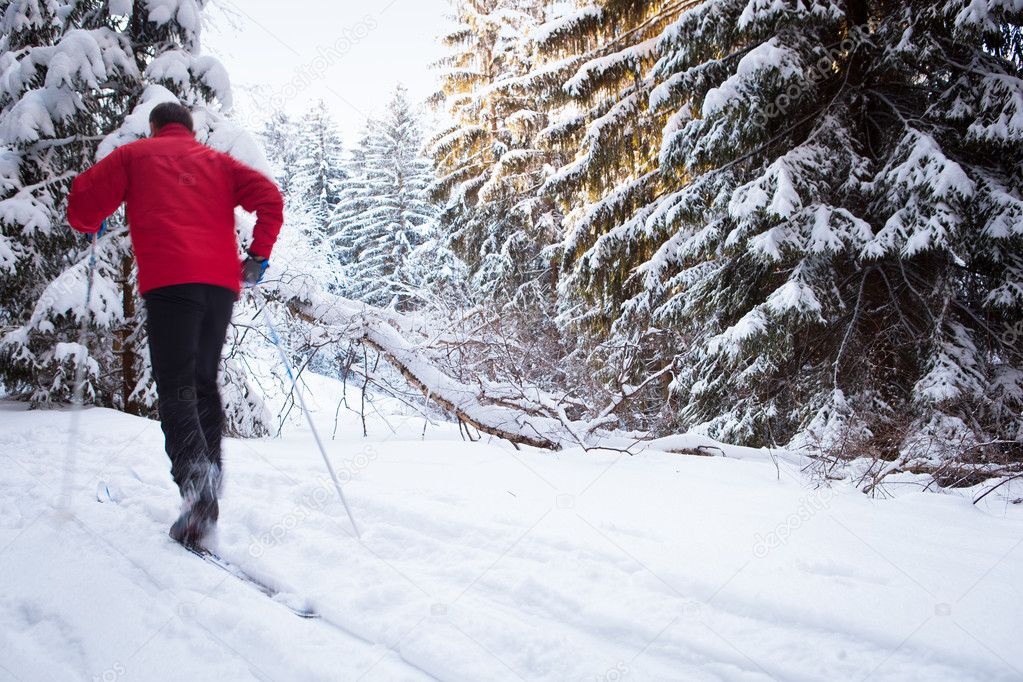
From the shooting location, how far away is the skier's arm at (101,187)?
8.07 feet

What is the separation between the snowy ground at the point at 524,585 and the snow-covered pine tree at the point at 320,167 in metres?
29.1

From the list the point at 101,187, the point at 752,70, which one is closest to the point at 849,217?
the point at 752,70

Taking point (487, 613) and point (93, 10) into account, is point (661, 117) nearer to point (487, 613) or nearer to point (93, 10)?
point (93, 10)

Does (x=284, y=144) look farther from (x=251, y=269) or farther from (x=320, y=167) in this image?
(x=251, y=269)

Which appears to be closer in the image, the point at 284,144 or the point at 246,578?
the point at 246,578

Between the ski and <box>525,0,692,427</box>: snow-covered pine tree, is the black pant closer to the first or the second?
the ski

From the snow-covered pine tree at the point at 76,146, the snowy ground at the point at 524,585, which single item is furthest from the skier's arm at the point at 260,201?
the snow-covered pine tree at the point at 76,146

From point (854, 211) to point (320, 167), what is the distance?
97.8 feet

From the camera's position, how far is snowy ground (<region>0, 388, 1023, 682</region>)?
151 cm

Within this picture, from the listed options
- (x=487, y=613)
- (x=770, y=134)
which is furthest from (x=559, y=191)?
(x=487, y=613)

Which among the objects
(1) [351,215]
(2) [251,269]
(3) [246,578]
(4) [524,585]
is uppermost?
(1) [351,215]

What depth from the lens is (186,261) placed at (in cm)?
240

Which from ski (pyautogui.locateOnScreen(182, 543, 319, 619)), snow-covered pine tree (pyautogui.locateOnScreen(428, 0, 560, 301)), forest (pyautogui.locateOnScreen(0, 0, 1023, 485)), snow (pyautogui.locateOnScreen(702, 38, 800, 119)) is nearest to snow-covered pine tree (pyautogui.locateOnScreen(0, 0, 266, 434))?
forest (pyautogui.locateOnScreen(0, 0, 1023, 485))

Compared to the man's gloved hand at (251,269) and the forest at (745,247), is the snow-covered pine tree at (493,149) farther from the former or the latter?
the man's gloved hand at (251,269)
